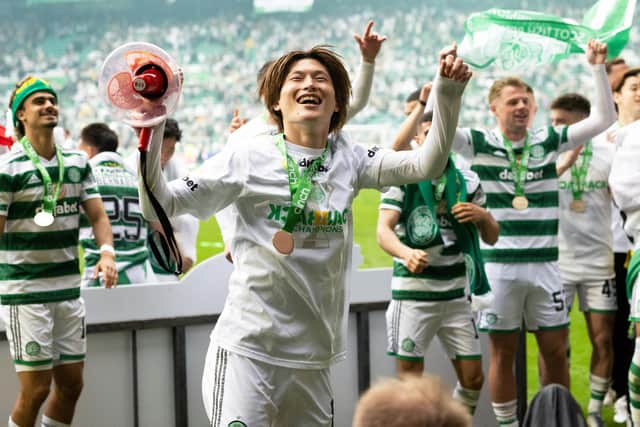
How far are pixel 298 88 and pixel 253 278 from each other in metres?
0.60

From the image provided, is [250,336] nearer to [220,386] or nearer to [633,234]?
[220,386]

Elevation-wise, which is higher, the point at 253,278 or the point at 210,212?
the point at 210,212

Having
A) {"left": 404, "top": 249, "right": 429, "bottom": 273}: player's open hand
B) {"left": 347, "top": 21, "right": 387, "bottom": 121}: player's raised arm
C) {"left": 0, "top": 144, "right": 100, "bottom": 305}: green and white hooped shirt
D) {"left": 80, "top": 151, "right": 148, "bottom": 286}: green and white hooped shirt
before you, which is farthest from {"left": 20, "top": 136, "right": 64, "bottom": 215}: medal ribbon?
{"left": 404, "top": 249, "right": 429, "bottom": 273}: player's open hand

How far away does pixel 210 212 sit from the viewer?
10.5 feet

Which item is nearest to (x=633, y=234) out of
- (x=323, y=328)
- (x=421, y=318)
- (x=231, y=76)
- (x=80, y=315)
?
(x=421, y=318)

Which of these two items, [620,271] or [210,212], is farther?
[620,271]

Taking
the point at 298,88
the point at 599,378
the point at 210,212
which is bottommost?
the point at 599,378

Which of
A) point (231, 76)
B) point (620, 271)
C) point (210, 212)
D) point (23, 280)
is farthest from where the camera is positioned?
point (231, 76)

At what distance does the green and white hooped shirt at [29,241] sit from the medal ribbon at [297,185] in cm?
194

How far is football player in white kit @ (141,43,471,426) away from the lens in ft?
Result: 10.5

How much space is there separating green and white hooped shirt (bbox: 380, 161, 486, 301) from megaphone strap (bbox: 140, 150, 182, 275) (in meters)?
1.84

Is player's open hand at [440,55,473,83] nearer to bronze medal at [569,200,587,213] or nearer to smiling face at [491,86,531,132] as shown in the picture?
smiling face at [491,86,531,132]

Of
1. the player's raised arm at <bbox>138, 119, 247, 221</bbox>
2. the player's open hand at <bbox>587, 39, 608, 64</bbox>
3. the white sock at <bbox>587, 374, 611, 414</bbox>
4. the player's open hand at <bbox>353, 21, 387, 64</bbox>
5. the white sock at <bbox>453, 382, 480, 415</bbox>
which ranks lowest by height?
the white sock at <bbox>587, 374, 611, 414</bbox>

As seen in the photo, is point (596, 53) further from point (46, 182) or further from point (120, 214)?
point (120, 214)
